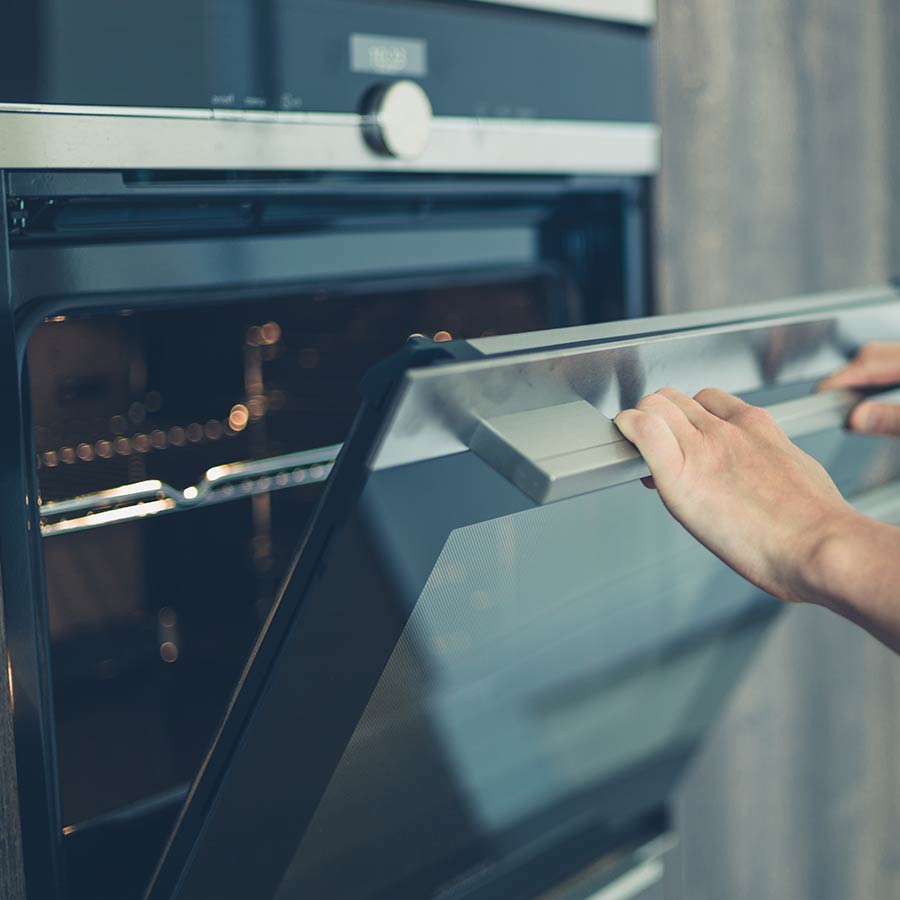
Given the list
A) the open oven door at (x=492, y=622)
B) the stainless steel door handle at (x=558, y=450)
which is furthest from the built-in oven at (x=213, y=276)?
the stainless steel door handle at (x=558, y=450)

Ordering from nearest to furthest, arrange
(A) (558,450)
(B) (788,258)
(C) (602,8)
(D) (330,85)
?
(A) (558,450) → (D) (330,85) → (C) (602,8) → (B) (788,258)

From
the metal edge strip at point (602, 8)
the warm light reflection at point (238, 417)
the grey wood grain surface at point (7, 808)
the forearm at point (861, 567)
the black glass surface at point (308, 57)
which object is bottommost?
the grey wood grain surface at point (7, 808)

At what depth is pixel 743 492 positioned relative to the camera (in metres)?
0.59

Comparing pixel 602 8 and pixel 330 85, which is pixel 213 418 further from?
pixel 602 8

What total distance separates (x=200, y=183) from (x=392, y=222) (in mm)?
187

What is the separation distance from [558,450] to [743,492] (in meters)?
0.11

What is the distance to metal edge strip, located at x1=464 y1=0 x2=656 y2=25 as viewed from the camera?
886 mm

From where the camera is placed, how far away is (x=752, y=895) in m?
1.31

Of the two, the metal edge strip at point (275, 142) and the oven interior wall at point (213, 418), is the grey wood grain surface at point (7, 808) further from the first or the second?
the metal edge strip at point (275, 142)

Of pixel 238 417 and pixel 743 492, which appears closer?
pixel 743 492

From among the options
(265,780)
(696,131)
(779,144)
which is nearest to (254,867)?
(265,780)

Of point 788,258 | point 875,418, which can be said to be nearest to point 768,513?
point 875,418

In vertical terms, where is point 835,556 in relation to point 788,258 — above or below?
below

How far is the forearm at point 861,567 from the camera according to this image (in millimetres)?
579
